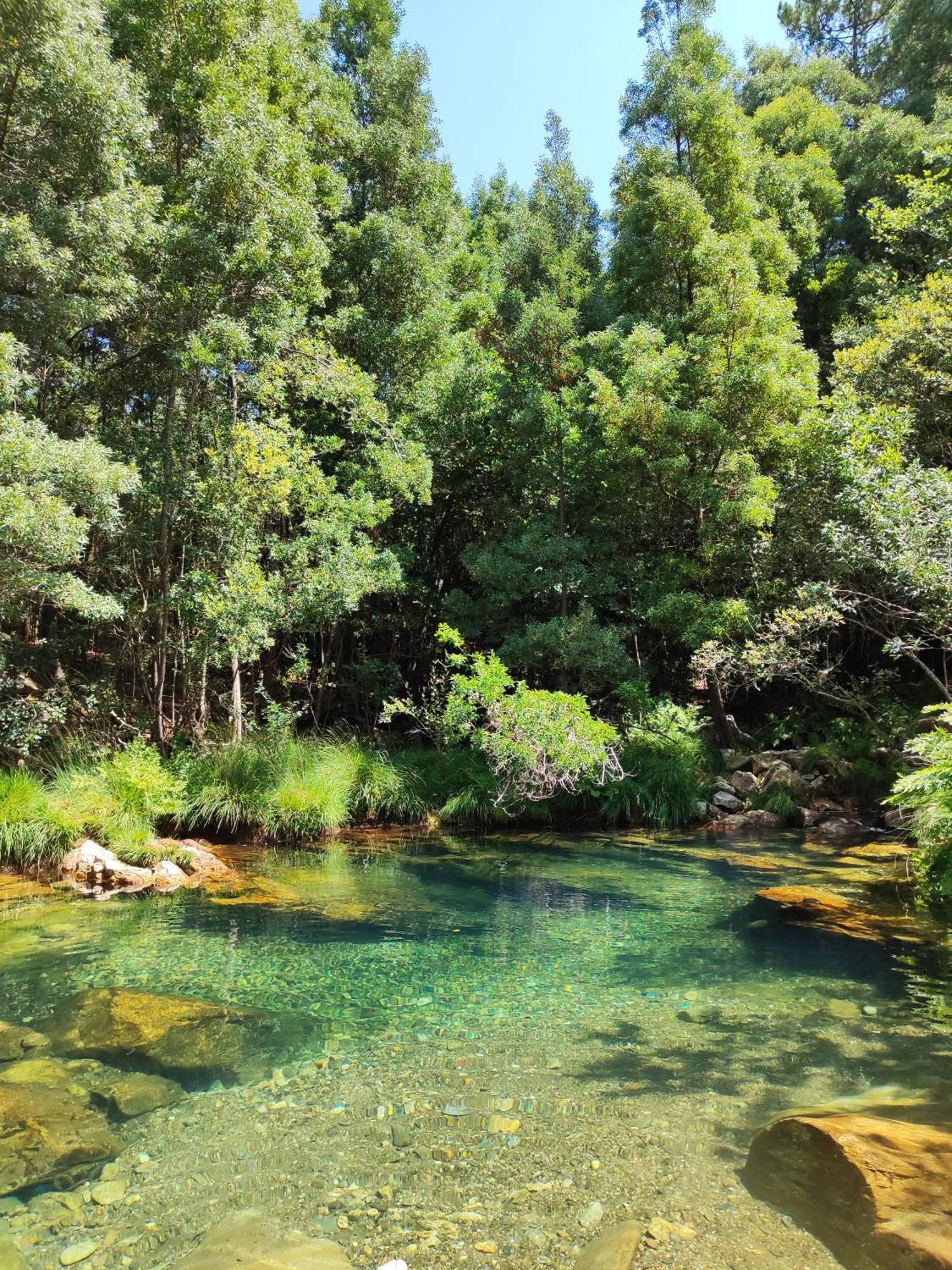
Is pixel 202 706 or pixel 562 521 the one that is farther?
pixel 562 521

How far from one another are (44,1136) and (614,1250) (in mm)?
2544

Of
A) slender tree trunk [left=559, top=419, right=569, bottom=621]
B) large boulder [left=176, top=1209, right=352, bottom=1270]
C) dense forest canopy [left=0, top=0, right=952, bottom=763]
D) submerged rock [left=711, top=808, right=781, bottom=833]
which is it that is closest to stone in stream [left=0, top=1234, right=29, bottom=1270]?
large boulder [left=176, top=1209, right=352, bottom=1270]

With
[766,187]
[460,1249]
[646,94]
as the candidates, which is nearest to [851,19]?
[766,187]

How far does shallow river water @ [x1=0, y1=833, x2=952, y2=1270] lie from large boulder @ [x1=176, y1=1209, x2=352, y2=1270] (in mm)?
79

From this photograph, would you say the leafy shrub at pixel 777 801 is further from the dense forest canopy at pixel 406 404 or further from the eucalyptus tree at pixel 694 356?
the eucalyptus tree at pixel 694 356

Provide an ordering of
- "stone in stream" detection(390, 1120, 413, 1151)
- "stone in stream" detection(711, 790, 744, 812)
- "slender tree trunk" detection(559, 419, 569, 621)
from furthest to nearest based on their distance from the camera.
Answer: "slender tree trunk" detection(559, 419, 569, 621), "stone in stream" detection(711, 790, 744, 812), "stone in stream" detection(390, 1120, 413, 1151)

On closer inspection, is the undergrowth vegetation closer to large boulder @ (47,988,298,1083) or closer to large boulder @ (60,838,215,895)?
large boulder @ (60,838,215,895)

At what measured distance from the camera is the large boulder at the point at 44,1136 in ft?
10.1

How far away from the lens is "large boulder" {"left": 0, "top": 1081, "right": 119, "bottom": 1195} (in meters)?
3.07

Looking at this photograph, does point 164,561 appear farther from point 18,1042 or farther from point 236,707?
point 18,1042

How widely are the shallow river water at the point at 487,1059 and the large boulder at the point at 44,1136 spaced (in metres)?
0.18

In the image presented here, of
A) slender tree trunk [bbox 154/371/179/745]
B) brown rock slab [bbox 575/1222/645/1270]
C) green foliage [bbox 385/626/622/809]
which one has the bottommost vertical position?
brown rock slab [bbox 575/1222/645/1270]

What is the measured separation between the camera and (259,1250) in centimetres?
263

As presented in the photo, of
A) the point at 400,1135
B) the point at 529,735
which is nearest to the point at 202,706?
the point at 529,735
